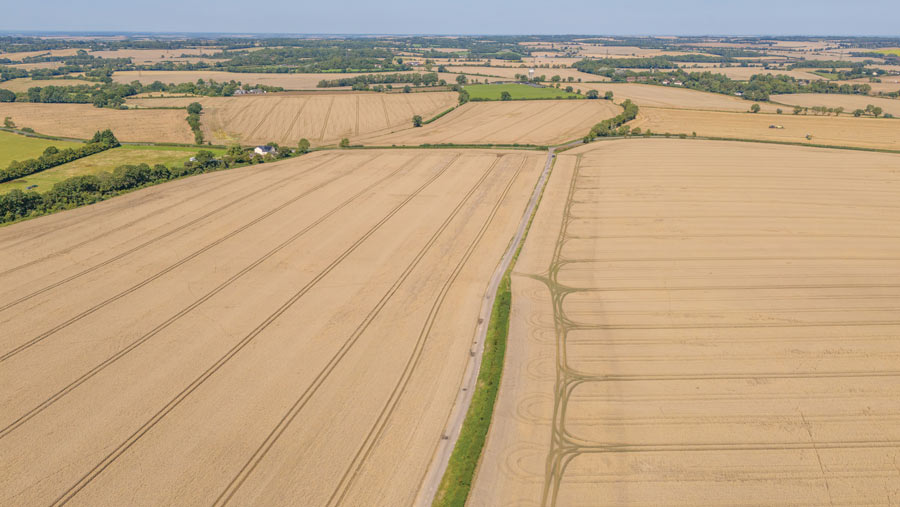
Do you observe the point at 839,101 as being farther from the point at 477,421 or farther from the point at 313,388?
the point at 313,388

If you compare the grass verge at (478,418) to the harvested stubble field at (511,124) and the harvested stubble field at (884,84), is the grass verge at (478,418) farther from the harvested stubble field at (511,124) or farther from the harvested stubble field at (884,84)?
the harvested stubble field at (884,84)

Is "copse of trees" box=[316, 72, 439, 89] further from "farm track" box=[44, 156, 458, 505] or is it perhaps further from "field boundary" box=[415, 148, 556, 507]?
"field boundary" box=[415, 148, 556, 507]

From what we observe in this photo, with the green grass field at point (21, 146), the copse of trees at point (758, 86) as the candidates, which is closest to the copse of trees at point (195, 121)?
the green grass field at point (21, 146)

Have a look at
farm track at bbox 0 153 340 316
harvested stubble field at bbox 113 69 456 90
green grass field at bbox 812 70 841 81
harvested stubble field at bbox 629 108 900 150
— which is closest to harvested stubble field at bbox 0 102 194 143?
farm track at bbox 0 153 340 316

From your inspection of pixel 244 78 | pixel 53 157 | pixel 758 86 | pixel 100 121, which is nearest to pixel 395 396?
pixel 53 157

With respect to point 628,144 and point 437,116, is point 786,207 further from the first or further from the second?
point 437,116
